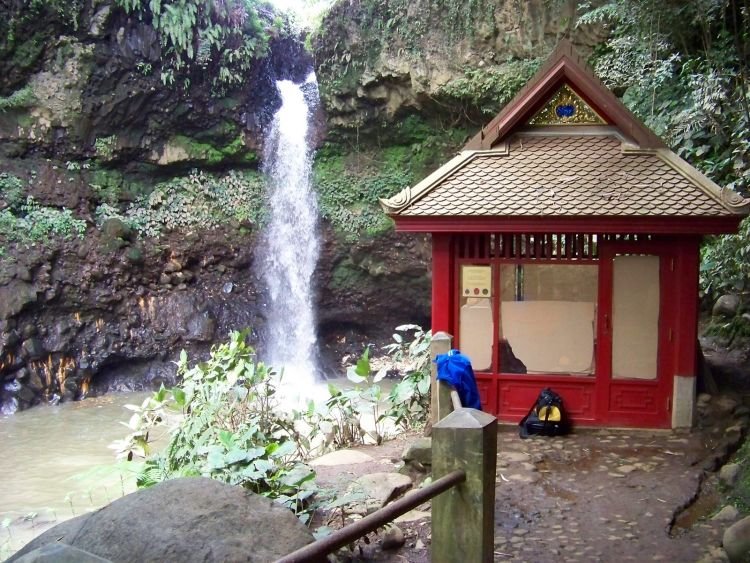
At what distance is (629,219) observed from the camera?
7242 millimetres

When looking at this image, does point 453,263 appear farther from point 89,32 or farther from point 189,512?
point 89,32

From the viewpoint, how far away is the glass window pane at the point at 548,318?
7.79 metres

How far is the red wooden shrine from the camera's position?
7.48m

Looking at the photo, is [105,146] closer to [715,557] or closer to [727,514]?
[727,514]

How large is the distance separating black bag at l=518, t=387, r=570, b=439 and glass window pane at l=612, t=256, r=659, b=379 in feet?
2.63

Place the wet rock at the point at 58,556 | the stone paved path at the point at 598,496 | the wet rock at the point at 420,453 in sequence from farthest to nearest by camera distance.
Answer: the wet rock at the point at 420,453 → the stone paved path at the point at 598,496 → the wet rock at the point at 58,556

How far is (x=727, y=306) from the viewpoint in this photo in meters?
11.3

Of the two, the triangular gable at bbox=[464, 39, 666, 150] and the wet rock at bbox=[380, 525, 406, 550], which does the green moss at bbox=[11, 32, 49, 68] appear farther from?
the wet rock at bbox=[380, 525, 406, 550]

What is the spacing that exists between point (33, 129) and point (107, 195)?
2.30 metres

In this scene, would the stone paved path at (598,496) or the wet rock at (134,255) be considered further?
the wet rock at (134,255)

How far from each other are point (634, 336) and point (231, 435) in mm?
4741

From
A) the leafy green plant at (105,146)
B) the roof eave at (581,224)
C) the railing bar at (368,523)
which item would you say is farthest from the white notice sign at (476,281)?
the leafy green plant at (105,146)

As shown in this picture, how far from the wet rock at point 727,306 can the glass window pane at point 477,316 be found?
5.69 meters

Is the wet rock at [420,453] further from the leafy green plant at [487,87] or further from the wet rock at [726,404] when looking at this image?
the leafy green plant at [487,87]
